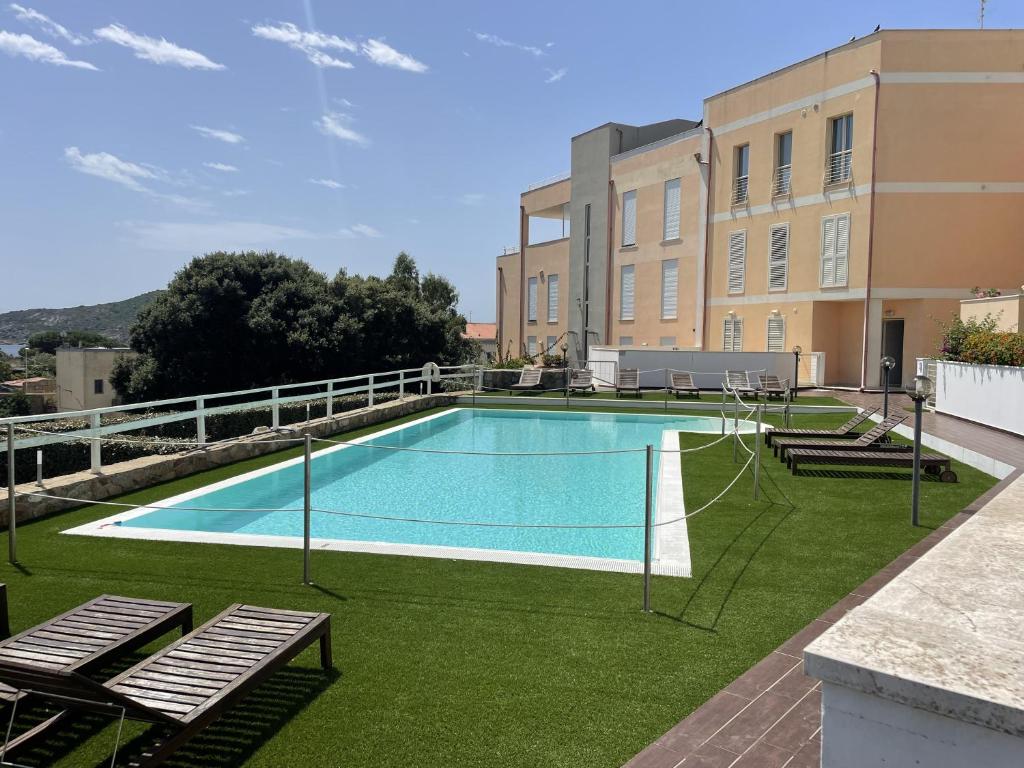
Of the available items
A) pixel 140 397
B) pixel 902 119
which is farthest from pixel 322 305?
pixel 902 119

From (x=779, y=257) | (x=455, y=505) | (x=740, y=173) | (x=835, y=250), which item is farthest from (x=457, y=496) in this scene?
(x=740, y=173)

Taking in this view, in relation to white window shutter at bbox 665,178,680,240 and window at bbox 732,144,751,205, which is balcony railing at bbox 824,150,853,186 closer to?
window at bbox 732,144,751,205

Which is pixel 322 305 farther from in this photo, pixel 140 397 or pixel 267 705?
pixel 267 705

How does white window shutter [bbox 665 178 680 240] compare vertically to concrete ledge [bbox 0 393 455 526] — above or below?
above

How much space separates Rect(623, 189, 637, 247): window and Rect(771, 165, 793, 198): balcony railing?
7.39m

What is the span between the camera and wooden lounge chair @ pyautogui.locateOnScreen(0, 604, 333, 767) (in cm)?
258

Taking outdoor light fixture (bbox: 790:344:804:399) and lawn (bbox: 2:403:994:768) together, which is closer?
lawn (bbox: 2:403:994:768)

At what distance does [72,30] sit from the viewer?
15.2 meters

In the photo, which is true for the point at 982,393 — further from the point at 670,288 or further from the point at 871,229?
the point at 670,288

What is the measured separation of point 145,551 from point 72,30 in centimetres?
1410

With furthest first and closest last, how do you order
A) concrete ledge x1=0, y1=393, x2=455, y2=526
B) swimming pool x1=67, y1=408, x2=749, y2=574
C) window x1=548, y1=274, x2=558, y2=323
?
window x1=548, y1=274, x2=558, y2=323 < concrete ledge x1=0, y1=393, x2=455, y2=526 < swimming pool x1=67, y1=408, x2=749, y2=574

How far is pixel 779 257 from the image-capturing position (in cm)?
2447

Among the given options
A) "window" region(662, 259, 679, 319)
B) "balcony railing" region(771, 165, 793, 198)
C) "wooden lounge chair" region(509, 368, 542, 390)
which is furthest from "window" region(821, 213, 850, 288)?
"wooden lounge chair" region(509, 368, 542, 390)

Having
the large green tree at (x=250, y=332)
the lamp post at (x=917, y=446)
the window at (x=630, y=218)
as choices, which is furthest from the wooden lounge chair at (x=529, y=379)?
the lamp post at (x=917, y=446)
